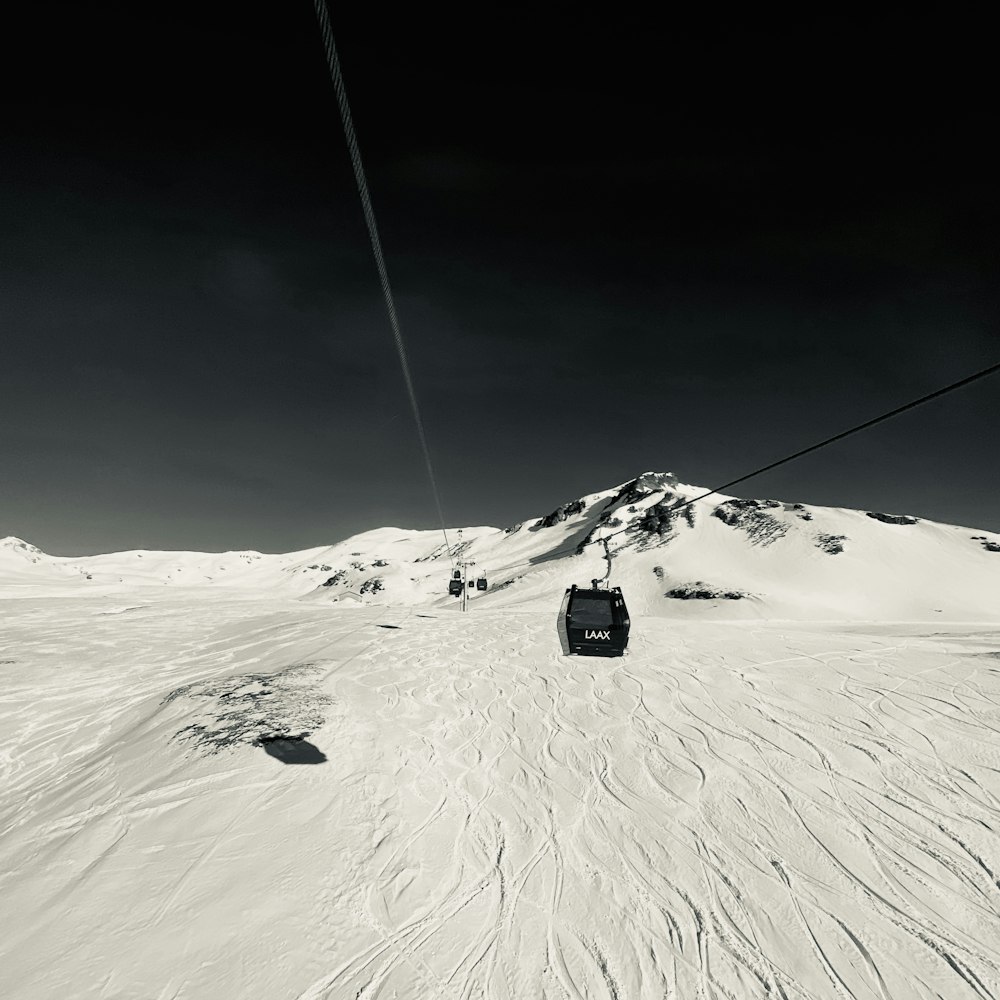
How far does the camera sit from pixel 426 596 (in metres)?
79.0

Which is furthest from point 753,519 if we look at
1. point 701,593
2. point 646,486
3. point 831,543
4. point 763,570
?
point 646,486

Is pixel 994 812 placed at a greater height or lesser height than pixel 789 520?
lesser

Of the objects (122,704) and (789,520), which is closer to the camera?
(122,704)

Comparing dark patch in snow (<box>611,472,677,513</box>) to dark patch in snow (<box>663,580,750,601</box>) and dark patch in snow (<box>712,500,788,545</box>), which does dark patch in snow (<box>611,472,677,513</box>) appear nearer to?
dark patch in snow (<box>712,500,788,545</box>)

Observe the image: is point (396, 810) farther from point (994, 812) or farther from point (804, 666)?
point (804, 666)

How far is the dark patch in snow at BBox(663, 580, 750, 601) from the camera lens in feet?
136

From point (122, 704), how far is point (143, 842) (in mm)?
7738

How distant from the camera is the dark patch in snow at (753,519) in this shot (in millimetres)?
59438

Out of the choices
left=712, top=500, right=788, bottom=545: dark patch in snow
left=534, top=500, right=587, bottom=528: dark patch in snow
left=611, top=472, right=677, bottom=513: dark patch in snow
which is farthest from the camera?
left=534, top=500, right=587, bottom=528: dark patch in snow

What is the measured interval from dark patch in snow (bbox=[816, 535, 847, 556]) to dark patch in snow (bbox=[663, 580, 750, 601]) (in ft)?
64.1

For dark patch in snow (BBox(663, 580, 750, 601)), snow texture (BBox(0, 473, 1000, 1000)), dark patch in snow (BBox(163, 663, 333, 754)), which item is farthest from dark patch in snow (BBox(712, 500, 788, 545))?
dark patch in snow (BBox(163, 663, 333, 754))

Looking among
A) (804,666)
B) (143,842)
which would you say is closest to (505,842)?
(143,842)

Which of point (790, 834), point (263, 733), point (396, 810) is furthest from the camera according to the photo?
point (263, 733)

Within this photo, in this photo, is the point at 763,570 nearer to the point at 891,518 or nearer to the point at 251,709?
the point at 891,518
